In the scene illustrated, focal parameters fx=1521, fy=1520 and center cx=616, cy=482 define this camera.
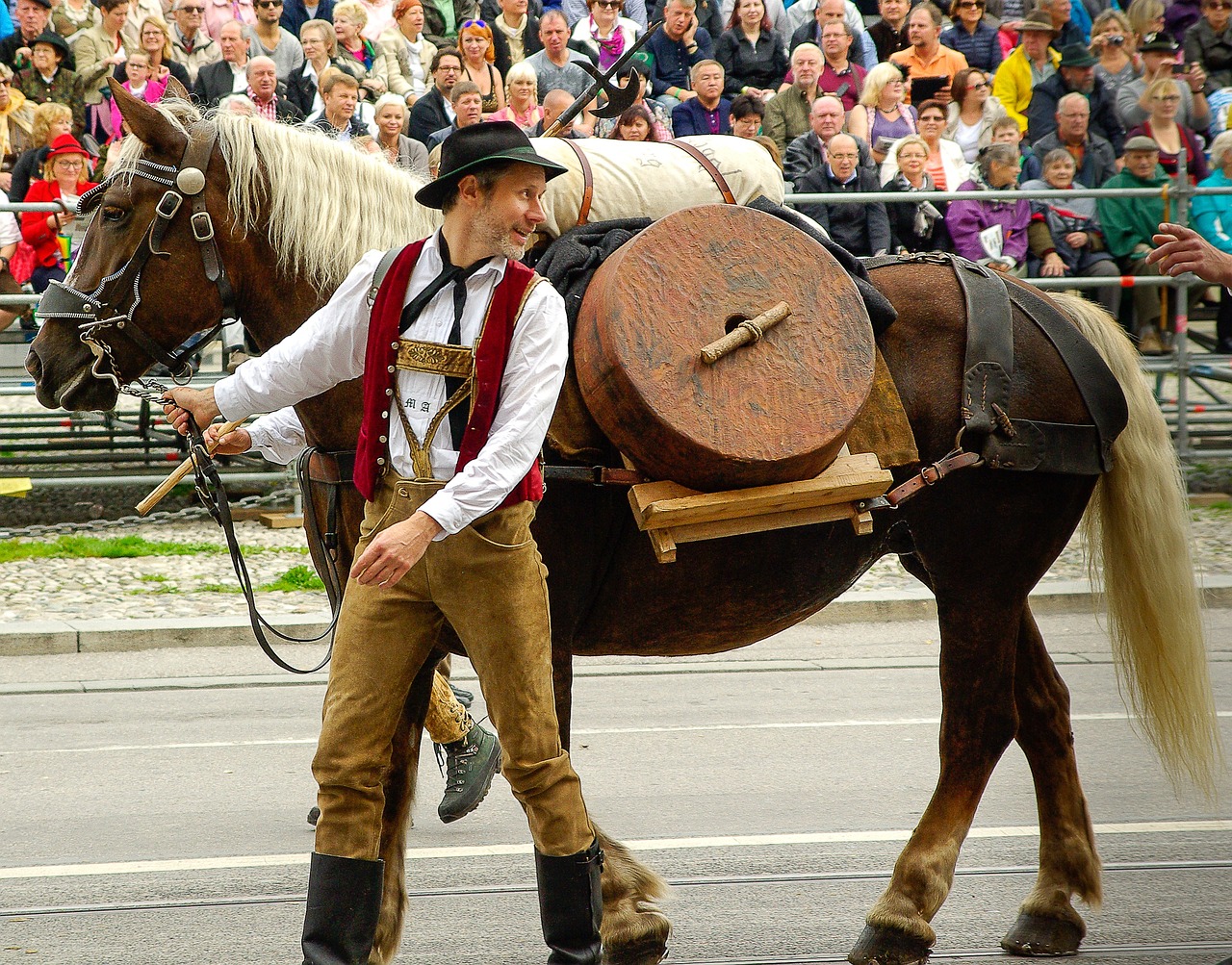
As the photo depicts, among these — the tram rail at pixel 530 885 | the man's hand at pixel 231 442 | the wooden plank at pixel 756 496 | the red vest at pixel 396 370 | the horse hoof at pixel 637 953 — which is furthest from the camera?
the tram rail at pixel 530 885

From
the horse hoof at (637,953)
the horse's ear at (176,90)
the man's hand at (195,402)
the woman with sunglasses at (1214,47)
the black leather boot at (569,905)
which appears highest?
the horse's ear at (176,90)

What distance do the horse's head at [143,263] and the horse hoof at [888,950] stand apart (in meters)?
2.38

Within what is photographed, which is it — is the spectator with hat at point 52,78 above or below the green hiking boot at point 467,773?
above

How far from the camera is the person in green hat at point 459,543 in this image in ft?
10.5

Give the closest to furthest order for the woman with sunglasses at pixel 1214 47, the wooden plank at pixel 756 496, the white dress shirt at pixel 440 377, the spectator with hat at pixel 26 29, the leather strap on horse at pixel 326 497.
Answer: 1. the white dress shirt at pixel 440 377
2. the wooden plank at pixel 756 496
3. the leather strap on horse at pixel 326 497
4. the spectator with hat at pixel 26 29
5. the woman with sunglasses at pixel 1214 47

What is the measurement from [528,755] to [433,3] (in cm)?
1188

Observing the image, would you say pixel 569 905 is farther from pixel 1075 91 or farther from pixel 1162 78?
pixel 1162 78

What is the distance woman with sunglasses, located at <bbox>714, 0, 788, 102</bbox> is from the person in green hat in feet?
34.1

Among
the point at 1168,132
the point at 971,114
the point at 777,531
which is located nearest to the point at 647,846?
the point at 777,531

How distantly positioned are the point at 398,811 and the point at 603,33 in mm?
10055

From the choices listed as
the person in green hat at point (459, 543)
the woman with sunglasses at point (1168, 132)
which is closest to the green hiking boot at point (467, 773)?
the person in green hat at point (459, 543)

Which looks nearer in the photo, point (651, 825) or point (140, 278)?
point (140, 278)

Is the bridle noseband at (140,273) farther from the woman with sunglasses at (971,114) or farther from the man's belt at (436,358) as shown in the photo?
the woman with sunglasses at (971,114)

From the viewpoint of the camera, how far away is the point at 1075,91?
41.5 feet
